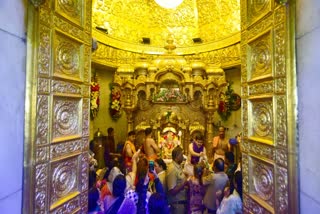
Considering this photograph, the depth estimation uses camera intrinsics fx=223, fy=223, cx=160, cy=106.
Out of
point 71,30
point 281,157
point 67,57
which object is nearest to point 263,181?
point 281,157

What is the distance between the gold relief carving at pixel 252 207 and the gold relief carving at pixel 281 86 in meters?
0.94

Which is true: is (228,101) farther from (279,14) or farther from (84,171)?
(84,171)

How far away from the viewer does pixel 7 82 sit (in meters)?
1.37

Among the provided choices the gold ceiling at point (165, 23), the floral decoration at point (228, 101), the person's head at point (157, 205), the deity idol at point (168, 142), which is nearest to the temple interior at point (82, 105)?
the person's head at point (157, 205)

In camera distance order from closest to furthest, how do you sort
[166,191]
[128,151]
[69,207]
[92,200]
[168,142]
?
[69,207], [92,200], [166,191], [128,151], [168,142]

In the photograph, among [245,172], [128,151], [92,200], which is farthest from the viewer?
[128,151]

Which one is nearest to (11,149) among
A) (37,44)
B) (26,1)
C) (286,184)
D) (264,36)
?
(37,44)

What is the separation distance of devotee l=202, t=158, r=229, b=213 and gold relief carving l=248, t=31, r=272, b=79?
163cm

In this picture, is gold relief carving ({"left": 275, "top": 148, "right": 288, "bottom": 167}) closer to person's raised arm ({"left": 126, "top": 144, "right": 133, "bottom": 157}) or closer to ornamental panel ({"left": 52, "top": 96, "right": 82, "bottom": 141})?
ornamental panel ({"left": 52, "top": 96, "right": 82, "bottom": 141})

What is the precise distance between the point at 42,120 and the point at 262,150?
5.74 ft

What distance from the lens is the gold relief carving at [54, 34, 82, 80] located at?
1.83 meters

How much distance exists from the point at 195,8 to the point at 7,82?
27.4 ft

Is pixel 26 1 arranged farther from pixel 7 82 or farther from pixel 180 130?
pixel 180 130

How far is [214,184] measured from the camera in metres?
3.12
